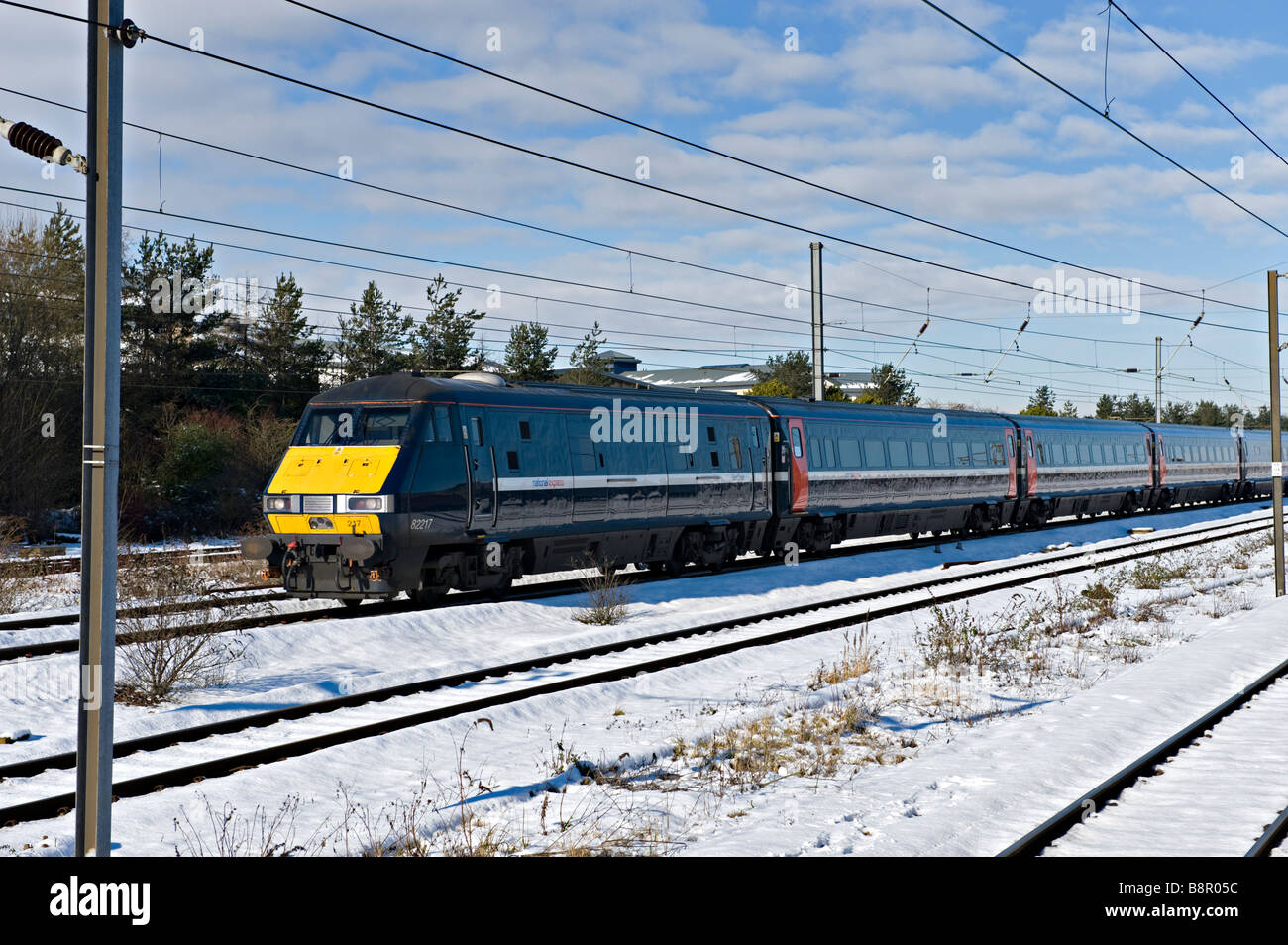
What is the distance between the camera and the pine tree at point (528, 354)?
57.4m

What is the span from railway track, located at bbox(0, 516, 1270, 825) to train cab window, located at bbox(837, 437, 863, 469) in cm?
393

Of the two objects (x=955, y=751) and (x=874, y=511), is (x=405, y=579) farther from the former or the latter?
(x=874, y=511)

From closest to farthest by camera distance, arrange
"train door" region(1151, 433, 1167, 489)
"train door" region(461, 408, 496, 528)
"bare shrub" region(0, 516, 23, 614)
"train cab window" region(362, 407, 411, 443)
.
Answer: "train cab window" region(362, 407, 411, 443)
"train door" region(461, 408, 496, 528)
"bare shrub" region(0, 516, 23, 614)
"train door" region(1151, 433, 1167, 489)

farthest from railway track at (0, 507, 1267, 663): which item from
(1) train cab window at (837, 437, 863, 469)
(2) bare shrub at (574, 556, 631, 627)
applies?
(1) train cab window at (837, 437, 863, 469)

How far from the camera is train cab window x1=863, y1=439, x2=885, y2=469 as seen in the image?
27.8 metres

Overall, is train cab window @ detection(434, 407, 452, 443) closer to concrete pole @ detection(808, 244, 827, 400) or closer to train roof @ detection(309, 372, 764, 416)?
train roof @ detection(309, 372, 764, 416)

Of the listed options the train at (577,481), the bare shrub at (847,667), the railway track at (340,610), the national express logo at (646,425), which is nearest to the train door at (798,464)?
the train at (577,481)

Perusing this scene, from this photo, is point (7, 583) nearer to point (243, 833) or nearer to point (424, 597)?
point (424, 597)

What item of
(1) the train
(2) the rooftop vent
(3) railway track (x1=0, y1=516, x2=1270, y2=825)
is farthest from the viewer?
(2) the rooftop vent

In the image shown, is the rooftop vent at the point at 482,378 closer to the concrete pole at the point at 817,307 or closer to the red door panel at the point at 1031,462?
the concrete pole at the point at 817,307

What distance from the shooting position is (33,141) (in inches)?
243

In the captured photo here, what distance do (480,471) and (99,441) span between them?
11.4m

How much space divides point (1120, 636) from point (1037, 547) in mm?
15349
